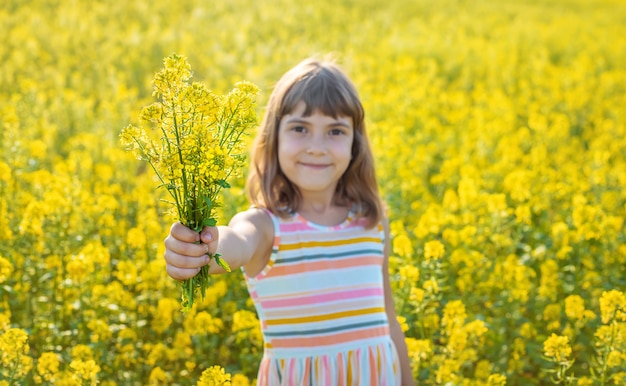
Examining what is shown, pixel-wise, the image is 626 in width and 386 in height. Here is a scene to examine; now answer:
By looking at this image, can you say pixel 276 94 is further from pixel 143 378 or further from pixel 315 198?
pixel 143 378

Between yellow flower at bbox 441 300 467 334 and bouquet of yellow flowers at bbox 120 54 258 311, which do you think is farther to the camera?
yellow flower at bbox 441 300 467 334

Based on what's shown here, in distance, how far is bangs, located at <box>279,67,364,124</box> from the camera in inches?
92.8

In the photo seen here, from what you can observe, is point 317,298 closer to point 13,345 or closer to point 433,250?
point 433,250

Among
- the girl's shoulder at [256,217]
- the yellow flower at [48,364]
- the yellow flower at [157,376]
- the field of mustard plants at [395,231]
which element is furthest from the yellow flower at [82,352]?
the girl's shoulder at [256,217]

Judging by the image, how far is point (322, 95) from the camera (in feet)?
7.75

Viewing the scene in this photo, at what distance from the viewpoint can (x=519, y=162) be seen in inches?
207

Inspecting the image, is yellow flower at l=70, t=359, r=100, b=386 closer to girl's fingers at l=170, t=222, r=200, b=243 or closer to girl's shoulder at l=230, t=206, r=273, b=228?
girl's shoulder at l=230, t=206, r=273, b=228

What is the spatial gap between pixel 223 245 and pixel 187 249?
0.34 m

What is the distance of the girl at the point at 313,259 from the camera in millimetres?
2330

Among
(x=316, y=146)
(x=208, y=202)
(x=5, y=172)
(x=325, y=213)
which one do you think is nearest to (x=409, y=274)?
(x=325, y=213)

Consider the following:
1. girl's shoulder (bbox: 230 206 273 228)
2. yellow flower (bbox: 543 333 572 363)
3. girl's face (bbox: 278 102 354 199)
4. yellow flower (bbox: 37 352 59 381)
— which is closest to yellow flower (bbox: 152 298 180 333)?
yellow flower (bbox: 37 352 59 381)

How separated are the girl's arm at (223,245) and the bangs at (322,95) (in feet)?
1.22

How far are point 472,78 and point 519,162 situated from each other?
4.27 m

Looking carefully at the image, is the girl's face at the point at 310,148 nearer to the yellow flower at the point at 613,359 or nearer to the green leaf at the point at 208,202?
the green leaf at the point at 208,202
